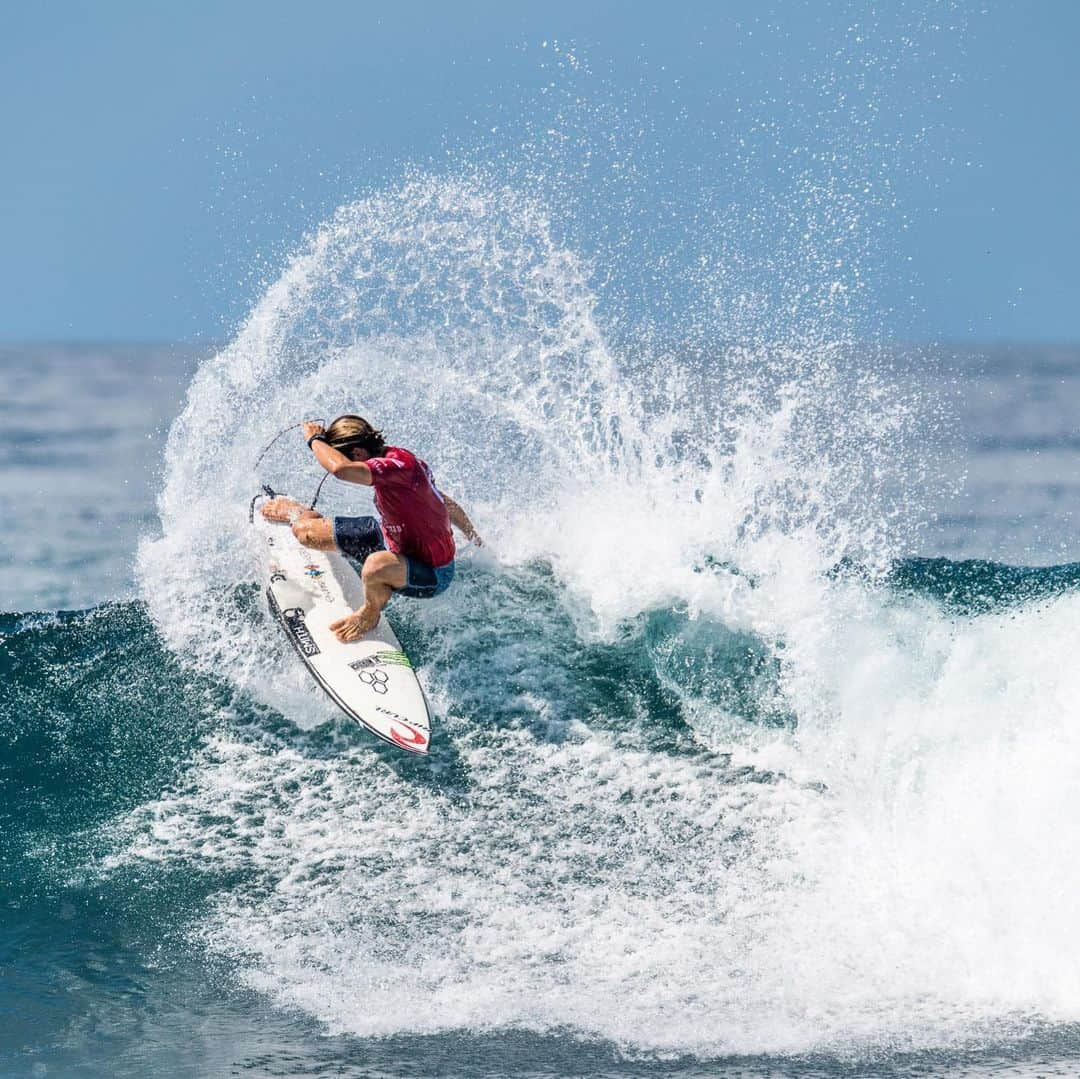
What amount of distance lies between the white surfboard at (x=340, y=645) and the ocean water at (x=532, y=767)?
25 centimetres

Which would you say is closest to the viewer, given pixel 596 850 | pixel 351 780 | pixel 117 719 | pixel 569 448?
pixel 596 850

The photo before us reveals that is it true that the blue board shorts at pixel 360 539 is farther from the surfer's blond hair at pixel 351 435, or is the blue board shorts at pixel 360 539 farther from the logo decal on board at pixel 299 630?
the surfer's blond hair at pixel 351 435

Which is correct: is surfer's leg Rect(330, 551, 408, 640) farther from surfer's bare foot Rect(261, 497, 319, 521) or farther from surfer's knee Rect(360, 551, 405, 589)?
surfer's bare foot Rect(261, 497, 319, 521)

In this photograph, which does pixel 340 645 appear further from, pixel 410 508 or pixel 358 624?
pixel 410 508

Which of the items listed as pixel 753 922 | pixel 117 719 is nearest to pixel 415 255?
Result: pixel 117 719

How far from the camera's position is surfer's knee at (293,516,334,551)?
901 cm

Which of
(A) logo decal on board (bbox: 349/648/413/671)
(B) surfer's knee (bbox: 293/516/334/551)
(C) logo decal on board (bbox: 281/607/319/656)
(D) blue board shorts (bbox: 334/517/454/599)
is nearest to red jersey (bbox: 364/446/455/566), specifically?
(D) blue board shorts (bbox: 334/517/454/599)

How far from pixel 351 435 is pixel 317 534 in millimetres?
1303

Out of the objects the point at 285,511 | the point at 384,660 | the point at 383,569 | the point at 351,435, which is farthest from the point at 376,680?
the point at 285,511

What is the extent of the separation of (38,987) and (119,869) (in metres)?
0.98

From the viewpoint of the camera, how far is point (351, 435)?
7.95m

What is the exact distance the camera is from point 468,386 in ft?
35.8

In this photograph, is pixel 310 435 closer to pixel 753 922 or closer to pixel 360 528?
pixel 360 528

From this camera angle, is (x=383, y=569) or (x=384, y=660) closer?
(x=383, y=569)
